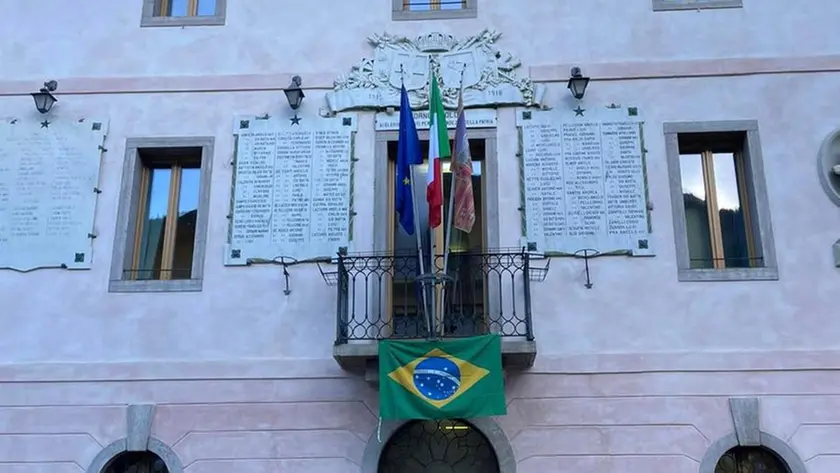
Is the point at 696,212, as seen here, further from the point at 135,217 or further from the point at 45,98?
the point at 45,98

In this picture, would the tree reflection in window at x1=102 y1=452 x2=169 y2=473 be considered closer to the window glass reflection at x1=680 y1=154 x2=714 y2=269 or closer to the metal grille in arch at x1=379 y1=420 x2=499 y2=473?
the metal grille in arch at x1=379 y1=420 x2=499 y2=473

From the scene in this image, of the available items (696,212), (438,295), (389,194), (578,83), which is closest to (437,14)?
(578,83)

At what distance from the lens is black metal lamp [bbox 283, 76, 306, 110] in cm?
932

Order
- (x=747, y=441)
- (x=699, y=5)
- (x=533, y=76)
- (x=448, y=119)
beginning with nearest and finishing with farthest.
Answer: (x=747, y=441) < (x=448, y=119) < (x=533, y=76) < (x=699, y=5)

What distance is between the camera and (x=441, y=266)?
878 centimetres

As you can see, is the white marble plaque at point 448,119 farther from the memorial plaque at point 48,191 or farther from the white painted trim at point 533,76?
the memorial plaque at point 48,191

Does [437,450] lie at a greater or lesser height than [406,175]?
lesser

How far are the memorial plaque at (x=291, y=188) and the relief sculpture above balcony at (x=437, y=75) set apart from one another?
15.7 inches

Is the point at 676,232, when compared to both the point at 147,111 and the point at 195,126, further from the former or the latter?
the point at 147,111

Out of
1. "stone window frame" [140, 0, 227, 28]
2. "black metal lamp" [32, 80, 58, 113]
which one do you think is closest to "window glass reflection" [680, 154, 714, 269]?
"stone window frame" [140, 0, 227, 28]

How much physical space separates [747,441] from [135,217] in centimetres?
708

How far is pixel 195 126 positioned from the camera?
9438 millimetres

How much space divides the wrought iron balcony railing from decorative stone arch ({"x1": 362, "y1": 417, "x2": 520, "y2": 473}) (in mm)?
925

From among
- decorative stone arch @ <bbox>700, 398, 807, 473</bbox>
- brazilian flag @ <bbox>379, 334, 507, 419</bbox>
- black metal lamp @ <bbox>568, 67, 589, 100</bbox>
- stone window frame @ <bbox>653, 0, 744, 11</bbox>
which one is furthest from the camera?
stone window frame @ <bbox>653, 0, 744, 11</bbox>
